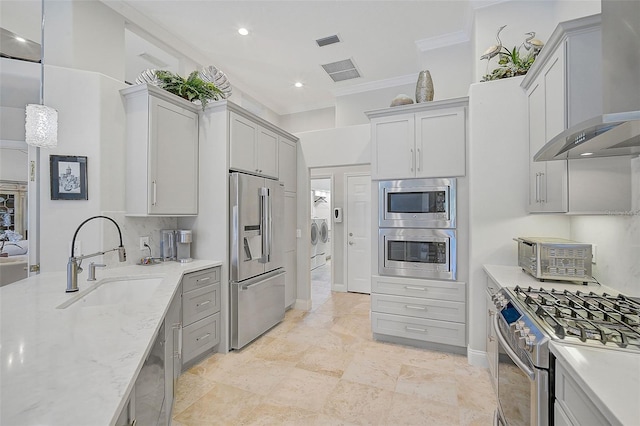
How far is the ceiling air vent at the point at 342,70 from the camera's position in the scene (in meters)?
4.10

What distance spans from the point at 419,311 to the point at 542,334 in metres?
1.91

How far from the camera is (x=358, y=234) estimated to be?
5.11 m

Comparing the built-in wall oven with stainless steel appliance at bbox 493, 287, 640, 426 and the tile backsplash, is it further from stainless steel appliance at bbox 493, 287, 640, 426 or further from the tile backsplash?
the tile backsplash

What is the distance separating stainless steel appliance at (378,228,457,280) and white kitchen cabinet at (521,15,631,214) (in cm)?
114

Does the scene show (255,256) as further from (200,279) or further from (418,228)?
(418,228)

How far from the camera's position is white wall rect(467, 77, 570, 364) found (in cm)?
248

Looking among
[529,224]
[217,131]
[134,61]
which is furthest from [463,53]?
[134,61]

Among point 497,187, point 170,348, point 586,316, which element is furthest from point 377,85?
point 170,348

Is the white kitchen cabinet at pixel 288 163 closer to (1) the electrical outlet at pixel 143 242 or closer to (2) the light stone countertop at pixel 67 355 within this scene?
(1) the electrical outlet at pixel 143 242

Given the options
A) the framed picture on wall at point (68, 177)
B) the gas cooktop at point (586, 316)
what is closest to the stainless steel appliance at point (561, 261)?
the gas cooktop at point (586, 316)

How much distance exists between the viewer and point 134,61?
376 centimetres

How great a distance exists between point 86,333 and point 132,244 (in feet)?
6.33

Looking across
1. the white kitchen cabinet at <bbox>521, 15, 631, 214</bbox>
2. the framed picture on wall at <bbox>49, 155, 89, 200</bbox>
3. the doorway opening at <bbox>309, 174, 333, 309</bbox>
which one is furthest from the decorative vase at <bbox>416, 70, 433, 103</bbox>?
the doorway opening at <bbox>309, 174, 333, 309</bbox>

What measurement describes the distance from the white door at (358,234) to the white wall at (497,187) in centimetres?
244
